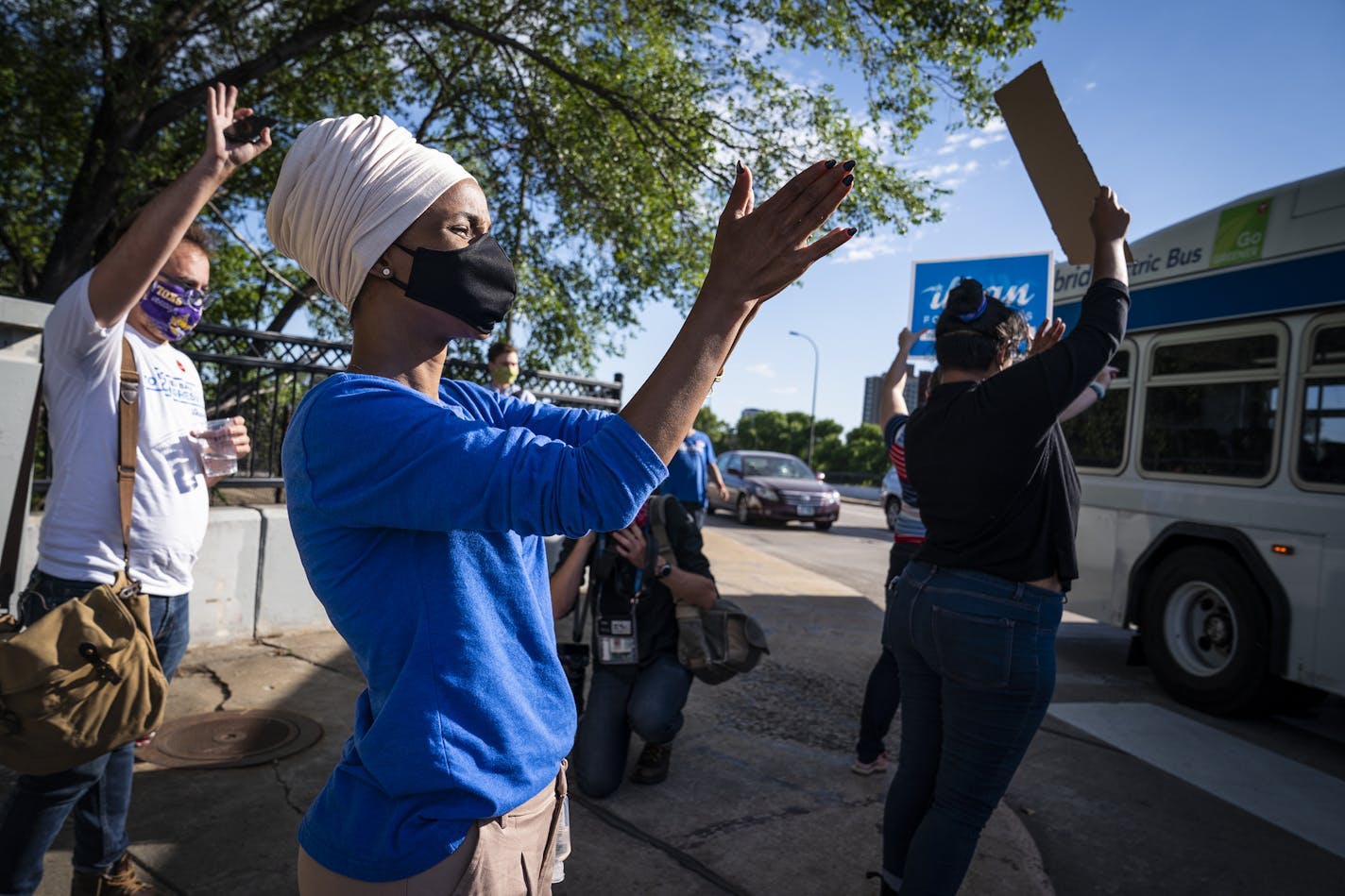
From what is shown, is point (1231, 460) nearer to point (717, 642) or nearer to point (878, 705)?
point (878, 705)

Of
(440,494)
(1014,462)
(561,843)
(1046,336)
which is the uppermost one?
(1046,336)

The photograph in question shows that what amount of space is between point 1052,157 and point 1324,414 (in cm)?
453

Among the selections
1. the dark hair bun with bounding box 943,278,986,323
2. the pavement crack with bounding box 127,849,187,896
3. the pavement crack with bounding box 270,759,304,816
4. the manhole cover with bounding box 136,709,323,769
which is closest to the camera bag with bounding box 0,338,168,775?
the pavement crack with bounding box 127,849,187,896

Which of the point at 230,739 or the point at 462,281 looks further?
the point at 230,739

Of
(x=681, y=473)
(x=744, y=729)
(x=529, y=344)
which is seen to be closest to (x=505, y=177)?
(x=529, y=344)

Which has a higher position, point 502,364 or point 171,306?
point 502,364

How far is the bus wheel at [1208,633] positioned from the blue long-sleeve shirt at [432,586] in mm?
5782

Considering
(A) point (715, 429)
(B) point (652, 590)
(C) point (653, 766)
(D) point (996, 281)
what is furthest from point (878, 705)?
(A) point (715, 429)

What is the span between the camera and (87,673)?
2.06 meters

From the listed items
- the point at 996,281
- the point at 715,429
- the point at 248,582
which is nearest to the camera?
the point at 248,582

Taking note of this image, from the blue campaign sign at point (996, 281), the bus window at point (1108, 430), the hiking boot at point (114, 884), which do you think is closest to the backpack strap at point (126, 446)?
the hiking boot at point (114, 884)

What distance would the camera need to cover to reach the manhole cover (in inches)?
146

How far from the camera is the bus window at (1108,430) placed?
7.03 meters

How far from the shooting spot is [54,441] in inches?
91.7
